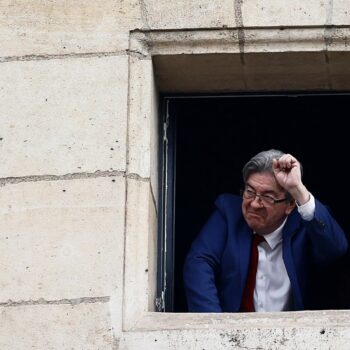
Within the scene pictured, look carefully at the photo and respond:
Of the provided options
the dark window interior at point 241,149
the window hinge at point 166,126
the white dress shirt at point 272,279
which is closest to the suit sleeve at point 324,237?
the white dress shirt at point 272,279

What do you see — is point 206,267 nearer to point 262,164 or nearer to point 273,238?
point 273,238

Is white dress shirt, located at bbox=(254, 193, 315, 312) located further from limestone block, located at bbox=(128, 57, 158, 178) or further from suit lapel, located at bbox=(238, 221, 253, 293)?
limestone block, located at bbox=(128, 57, 158, 178)

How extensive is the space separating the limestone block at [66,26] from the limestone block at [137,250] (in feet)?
1.88

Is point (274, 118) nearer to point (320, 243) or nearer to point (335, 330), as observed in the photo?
point (320, 243)

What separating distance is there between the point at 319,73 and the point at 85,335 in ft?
4.66

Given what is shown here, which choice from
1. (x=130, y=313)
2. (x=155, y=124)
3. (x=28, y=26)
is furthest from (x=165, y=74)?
(x=130, y=313)

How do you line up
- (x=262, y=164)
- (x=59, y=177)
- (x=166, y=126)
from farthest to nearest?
(x=166, y=126) < (x=262, y=164) < (x=59, y=177)

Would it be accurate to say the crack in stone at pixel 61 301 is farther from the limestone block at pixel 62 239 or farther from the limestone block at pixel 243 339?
the limestone block at pixel 243 339

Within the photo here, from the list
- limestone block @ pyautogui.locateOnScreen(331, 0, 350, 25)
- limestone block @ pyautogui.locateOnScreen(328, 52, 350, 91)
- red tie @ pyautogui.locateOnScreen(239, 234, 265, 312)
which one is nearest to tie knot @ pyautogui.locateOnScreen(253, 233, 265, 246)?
red tie @ pyautogui.locateOnScreen(239, 234, 265, 312)

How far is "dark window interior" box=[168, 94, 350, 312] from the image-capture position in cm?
692

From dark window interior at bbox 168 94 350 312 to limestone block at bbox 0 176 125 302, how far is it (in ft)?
4.56

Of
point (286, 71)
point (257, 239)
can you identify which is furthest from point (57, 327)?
point (286, 71)

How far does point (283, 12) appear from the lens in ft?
18.4

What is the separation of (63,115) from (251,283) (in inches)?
38.3
